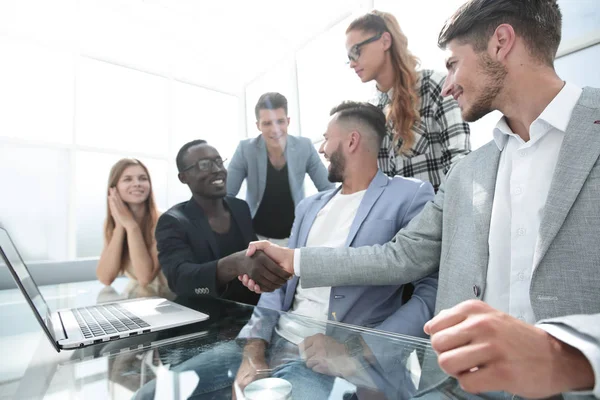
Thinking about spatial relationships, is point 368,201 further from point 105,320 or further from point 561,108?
point 105,320

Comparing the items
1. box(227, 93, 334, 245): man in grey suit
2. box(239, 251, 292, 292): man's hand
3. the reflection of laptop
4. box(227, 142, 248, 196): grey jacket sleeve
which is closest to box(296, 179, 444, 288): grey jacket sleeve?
box(239, 251, 292, 292): man's hand

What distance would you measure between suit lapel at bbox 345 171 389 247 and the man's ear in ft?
2.00

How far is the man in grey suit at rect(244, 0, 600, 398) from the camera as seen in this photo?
0.39 meters

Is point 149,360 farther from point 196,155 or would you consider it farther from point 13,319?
point 196,155

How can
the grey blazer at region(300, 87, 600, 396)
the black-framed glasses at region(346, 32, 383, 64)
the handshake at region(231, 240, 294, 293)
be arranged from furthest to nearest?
the black-framed glasses at region(346, 32, 383, 64) < the handshake at region(231, 240, 294, 293) < the grey blazer at region(300, 87, 600, 396)

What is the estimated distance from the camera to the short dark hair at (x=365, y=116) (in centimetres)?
165

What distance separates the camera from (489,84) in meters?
0.94

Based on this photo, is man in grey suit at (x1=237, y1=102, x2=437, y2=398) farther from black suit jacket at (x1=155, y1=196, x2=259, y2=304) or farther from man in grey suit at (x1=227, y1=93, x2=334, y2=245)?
man in grey suit at (x1=227, y1=93, x2=334, y2=245)

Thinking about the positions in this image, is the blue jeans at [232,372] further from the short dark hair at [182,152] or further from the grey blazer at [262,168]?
the grey blazer at [262,168]

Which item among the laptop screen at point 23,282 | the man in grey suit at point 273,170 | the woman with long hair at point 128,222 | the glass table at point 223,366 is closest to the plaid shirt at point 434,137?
the man in grey suit at point 273,170

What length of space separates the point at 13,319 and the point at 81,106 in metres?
3.51

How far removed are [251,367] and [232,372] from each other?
31 millimetres

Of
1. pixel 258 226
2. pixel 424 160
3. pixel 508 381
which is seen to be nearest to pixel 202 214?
pixel 258 226

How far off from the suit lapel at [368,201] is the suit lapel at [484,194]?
46cm
